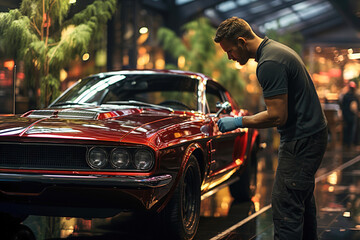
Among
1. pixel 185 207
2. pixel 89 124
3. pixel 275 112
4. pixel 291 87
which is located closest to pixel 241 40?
pixel 291 87

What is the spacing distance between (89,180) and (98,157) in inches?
9.7

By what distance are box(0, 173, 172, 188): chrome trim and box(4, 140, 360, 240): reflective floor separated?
104 cm

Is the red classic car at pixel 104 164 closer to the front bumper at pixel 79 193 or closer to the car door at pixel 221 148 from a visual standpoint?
the front bumper at pixel 79 193

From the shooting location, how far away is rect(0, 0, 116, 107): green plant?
7.61 m

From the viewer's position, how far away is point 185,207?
18.5ft

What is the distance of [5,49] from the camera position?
748cm

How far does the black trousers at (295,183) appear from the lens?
4.06 m

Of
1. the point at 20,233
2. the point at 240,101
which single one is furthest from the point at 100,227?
the point at 240,101

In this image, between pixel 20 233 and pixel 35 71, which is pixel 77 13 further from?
pixel 20 233

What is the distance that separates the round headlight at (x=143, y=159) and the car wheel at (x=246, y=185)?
2.99 meters

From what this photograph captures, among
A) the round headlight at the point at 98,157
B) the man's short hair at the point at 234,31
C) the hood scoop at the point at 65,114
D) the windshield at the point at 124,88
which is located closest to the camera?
the man's short hair at the point at 234,31

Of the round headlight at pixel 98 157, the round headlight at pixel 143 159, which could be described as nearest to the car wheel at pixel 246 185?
the round headlight at pixel 143 159

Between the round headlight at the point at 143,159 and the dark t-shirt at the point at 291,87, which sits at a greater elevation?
the dark t-shirt at the point at 291,87

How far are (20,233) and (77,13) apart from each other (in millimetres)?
3574
